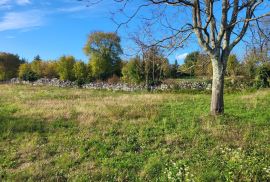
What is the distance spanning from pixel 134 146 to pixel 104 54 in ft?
141

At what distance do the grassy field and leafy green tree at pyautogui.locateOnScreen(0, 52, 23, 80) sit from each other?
176 feet

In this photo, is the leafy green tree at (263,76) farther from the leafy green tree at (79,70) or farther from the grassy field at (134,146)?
the leafy green tree at (79,70)

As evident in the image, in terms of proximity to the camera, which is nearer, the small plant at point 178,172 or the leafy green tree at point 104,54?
the small plant at point 178,172

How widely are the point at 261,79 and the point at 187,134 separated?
76.7 ft

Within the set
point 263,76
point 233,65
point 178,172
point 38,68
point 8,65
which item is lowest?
point 178,172

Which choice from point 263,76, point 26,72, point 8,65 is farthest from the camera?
point 8,65

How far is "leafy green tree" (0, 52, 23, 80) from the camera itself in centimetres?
6102

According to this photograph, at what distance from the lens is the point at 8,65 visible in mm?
65750

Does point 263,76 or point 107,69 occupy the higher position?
point 107,69

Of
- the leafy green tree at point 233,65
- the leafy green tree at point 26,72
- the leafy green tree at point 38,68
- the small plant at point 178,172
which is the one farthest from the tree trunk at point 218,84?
the leafy green tree at point 38,68

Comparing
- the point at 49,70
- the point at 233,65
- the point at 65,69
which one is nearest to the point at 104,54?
the point at 65,69

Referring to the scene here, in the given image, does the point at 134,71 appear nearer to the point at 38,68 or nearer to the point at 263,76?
the point at 263,76

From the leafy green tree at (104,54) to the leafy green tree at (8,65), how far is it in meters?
19.3

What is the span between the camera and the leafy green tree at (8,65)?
200 ft
